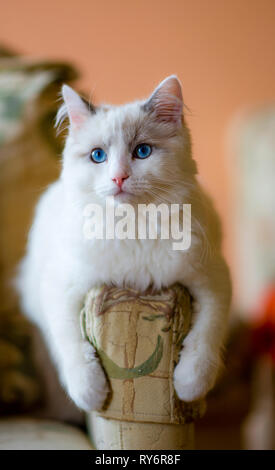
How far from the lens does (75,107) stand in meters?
0.91

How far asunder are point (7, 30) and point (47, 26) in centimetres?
18

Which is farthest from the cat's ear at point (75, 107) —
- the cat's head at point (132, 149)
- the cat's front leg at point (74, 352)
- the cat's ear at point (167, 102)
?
the cat's front leg at point (74, 352)

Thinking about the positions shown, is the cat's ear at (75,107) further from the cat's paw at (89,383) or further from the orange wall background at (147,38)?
the orange wall background at (147,38)

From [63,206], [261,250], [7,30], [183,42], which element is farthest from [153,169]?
[261,250]

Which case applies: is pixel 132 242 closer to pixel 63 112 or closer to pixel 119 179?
pixel 119 179

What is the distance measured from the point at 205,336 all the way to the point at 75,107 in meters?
0.53

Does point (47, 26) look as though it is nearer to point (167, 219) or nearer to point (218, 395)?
point (167, 219)

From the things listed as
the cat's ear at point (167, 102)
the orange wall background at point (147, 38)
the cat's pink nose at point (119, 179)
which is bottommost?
the cat's pink nose at point (119, 179)

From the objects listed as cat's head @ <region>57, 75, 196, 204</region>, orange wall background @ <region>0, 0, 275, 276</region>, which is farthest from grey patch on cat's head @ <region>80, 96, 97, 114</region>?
orange wall background @ <region>0, 0, 275, 276</region>

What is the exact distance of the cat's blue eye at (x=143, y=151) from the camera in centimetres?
88

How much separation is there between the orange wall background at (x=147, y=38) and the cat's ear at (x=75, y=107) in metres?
0.83

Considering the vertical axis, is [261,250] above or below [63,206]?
above

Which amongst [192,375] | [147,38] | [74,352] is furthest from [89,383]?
[147,38]

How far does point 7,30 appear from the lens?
1956mm
